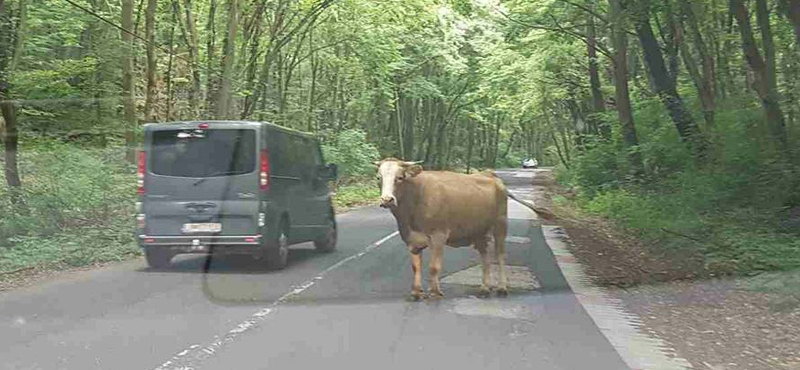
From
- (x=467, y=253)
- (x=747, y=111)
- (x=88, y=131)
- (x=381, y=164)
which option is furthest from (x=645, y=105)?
(x=381, y=164)

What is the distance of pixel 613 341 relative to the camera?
25.8ft

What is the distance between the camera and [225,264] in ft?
44.0

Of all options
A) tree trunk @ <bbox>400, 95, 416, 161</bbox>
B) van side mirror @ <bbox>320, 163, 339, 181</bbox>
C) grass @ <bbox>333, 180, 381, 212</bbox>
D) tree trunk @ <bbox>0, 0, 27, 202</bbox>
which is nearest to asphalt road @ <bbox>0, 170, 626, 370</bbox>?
van side mirror @ <bbox>320, 163, 339, 181</bbox>

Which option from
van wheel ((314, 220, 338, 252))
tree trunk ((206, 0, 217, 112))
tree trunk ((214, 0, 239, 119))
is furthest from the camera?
tree trunk ((206, 0, 217, 112))

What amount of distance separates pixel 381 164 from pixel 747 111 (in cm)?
1147

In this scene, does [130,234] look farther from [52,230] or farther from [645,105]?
[645,105]

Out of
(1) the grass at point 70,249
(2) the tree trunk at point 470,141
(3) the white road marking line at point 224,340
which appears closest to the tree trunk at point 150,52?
(1) the grass at point 70,249

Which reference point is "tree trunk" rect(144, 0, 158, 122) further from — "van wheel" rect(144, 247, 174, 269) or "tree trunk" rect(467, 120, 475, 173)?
"tree trunk" rect(467, 120, 475, 173)

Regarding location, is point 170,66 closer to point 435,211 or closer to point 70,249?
point 70,249

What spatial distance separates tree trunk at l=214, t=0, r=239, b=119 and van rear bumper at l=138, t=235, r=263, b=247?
452 inches

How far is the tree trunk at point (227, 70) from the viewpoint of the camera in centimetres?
2359

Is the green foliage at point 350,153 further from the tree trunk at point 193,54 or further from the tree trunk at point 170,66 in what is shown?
the tree trunk at point 170,66

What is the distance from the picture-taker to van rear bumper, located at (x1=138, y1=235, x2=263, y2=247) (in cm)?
1212

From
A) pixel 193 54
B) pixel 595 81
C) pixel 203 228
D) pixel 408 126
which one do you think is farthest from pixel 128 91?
pixel 408 126
